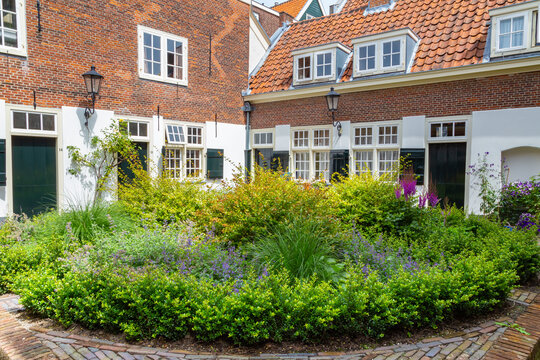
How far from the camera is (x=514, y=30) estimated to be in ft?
30.5

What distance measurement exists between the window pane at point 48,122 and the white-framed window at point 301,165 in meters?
7.67

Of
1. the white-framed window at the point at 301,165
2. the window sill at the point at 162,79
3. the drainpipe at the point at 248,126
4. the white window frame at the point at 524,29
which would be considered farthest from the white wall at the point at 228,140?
the white window frame at the point at 524,29

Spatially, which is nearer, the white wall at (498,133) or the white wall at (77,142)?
the white wall at (498,133)

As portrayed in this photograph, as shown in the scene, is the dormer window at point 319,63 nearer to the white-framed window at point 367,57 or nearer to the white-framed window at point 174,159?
the white-framed window at point 367,57

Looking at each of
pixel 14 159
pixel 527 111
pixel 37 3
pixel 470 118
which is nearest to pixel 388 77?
pixel 470 118

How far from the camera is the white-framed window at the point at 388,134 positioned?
11.3 meters

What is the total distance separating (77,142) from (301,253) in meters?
7.87

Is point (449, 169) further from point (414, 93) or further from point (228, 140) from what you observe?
point (228, 140)

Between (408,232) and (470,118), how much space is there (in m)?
5.55

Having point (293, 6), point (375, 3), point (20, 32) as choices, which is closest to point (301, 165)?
point (375, 3)

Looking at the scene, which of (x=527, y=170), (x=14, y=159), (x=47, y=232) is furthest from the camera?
(x=527, y=170)

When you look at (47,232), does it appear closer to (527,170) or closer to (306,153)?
(306,153)

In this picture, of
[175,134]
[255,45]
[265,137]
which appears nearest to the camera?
[175,134]

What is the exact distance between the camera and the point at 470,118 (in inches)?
392
